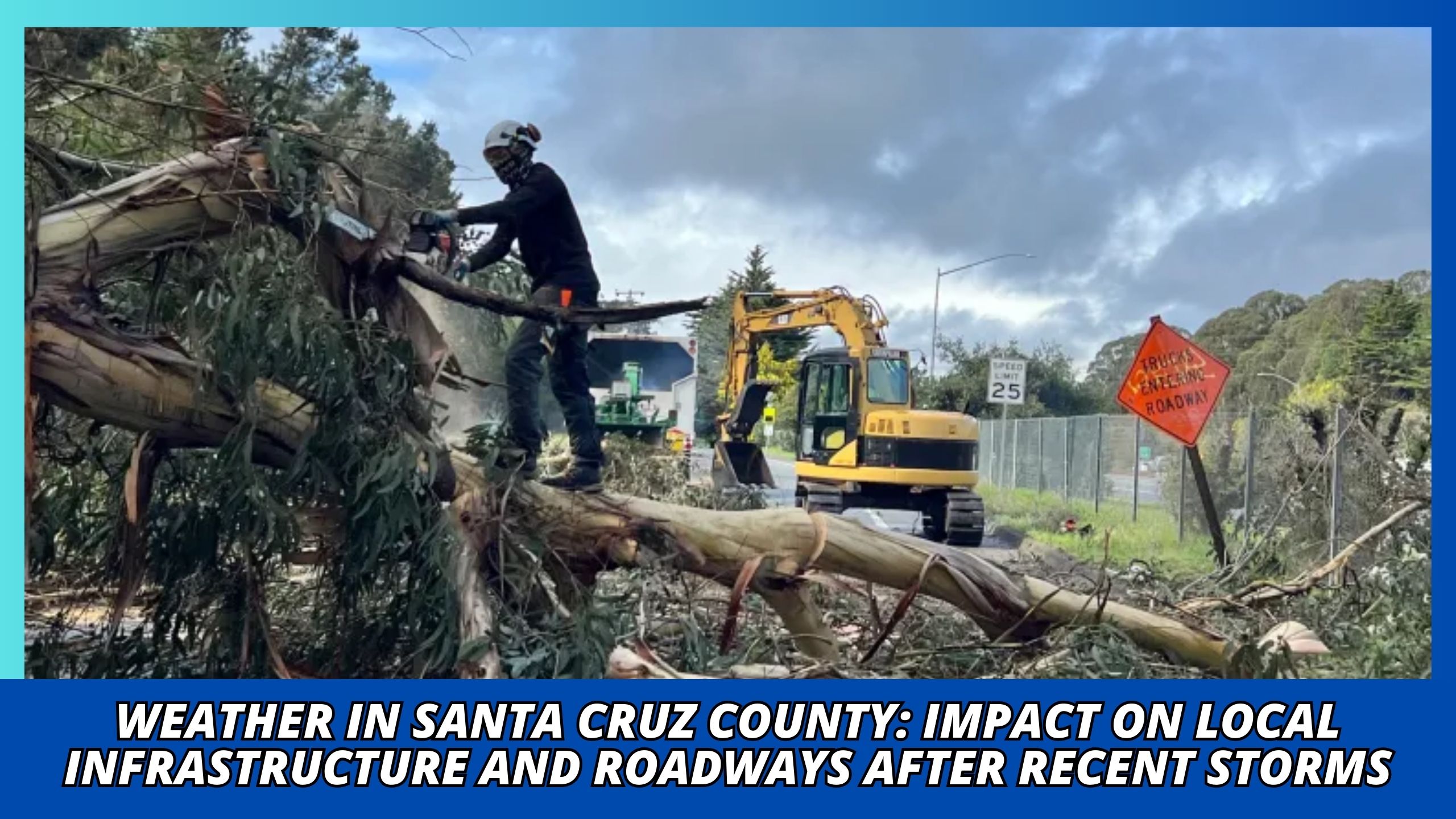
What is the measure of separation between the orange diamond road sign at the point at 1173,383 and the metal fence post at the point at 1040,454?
11854mm

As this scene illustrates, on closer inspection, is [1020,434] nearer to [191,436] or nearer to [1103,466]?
[1103,466]

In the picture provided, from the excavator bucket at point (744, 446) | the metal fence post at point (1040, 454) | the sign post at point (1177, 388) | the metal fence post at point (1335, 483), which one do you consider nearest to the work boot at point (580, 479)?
the sign post at point (1177, 388)

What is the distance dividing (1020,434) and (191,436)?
18.1m

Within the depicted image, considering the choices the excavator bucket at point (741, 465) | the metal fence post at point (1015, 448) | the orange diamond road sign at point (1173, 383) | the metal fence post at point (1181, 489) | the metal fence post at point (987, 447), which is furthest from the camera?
the metal fence post at point (987, 447)

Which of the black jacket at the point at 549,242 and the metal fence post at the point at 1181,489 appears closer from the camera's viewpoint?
the black jacket at the point at 549,242

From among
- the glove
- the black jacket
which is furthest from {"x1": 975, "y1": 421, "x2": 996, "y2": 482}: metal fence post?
the glove

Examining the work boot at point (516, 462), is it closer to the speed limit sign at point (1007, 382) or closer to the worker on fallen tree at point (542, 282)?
the worker on fallen tree at point (542, 282)

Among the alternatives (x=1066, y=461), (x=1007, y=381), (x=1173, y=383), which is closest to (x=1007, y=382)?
(x=1007, y=381)

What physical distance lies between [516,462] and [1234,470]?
30.1 ft

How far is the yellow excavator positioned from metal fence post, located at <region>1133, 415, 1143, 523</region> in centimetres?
280

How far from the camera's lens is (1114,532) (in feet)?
45.4

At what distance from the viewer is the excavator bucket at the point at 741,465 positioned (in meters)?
13.1

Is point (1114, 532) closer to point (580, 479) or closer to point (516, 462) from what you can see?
point (580, 479)

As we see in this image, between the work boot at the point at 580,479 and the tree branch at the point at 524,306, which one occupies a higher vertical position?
the tree branch at the point at 524,306
